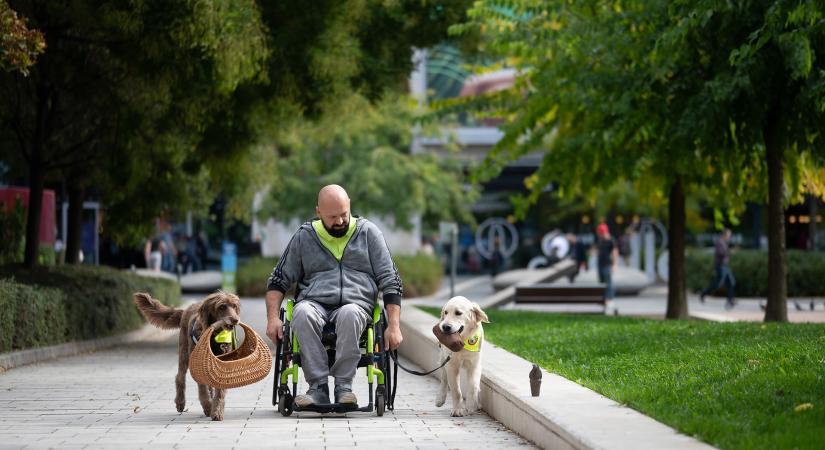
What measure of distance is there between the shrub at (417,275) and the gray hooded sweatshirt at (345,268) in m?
29.2

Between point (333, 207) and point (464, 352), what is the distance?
4.59 ft

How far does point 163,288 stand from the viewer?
26.0m

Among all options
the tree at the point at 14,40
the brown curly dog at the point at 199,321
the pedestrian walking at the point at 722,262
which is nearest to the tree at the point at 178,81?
the tree at the point at 14,40

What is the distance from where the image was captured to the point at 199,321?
990 centimetres

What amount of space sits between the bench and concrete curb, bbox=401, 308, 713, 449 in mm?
14392

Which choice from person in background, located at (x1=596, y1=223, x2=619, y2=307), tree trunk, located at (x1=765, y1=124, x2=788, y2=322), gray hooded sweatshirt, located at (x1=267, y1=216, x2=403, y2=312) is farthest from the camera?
person in background, located at (x1=596, y1=223, x2=619, y2=307)

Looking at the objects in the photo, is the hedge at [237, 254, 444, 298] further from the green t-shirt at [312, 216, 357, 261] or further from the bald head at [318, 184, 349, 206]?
the bald head at [318, 184, 349, 206]

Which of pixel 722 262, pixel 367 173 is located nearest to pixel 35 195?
pixel 722 262

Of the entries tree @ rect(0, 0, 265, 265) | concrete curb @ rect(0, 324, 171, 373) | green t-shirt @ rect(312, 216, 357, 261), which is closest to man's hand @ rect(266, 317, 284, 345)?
green t-shirt @ rect(312, 216, 357, 261)

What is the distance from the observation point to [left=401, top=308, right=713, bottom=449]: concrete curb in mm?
7115

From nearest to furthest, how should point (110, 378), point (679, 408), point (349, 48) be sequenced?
point (679, 408) → point (110, 378) → point (349, 48)

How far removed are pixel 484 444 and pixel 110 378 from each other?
22.6 ft

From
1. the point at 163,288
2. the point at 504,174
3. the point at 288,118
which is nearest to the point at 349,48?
the point at 288,118

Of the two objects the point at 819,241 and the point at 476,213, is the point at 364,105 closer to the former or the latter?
the point at 819,241
